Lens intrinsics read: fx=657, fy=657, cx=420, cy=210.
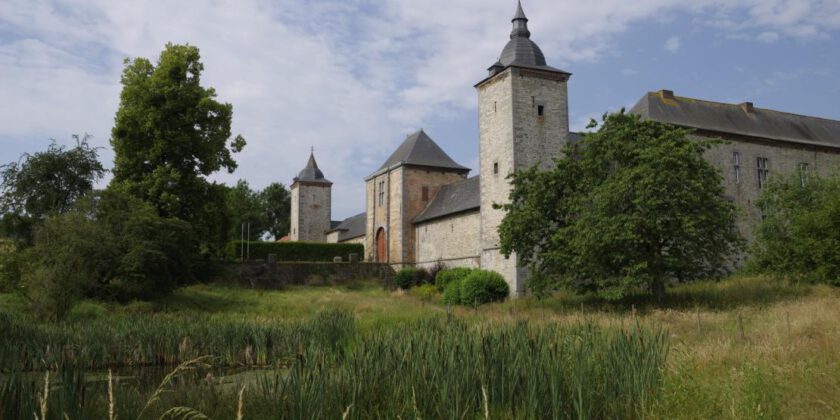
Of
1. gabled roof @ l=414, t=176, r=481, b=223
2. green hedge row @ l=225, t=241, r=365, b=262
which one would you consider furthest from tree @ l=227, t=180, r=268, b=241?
gabled roof @ l=414, t=176, r=481, b=223

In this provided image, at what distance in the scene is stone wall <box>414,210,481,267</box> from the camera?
91.4 ft

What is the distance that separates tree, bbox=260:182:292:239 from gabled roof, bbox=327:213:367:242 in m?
15.7

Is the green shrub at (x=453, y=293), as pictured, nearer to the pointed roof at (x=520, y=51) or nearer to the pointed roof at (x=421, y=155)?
the pointed roof at (x=520, y=51)

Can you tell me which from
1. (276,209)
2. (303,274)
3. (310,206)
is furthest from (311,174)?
(303,274)

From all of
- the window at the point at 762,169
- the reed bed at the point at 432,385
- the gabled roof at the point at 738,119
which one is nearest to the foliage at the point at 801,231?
the window at the point at 762,169

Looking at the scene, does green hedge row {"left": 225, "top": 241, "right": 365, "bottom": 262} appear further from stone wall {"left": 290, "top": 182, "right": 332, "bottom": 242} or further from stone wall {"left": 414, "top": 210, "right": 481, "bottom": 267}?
stone wall {"left": 290, "top": 182, "right": 332, "bottom": 242}

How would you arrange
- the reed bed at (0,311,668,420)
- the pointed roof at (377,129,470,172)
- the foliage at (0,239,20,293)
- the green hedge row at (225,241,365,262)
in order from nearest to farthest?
the reed bed at (0,311,668,420), the foliage at (0,239,20,293), the pointed roof at (377,129,470,172), the green hedge row at (225,241,365,262)

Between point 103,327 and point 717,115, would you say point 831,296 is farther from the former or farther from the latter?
point 103,327

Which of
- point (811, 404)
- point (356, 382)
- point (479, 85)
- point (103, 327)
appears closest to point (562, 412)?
point (356, 382)

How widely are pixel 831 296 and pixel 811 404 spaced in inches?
465

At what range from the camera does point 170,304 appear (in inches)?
811

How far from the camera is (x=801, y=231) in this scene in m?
19.2

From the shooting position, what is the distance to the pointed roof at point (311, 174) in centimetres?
5100

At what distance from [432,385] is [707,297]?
14.4 meters
